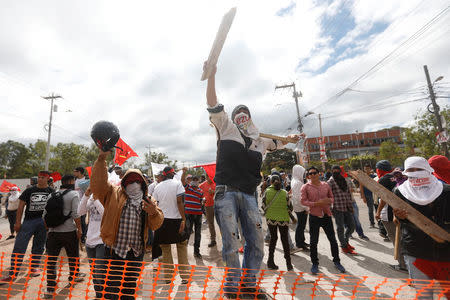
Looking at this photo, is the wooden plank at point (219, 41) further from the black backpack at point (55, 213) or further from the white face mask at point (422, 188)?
the black backpack at point (55, 213)

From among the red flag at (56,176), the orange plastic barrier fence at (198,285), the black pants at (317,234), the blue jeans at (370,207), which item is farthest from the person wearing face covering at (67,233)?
the blue jeans at (370,207)

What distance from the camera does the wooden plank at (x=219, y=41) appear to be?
1.97m

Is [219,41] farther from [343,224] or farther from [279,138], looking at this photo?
[343,224]

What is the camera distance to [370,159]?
3847 centimetres

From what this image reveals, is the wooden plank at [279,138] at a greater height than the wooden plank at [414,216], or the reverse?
the wooden plank at [279,138]

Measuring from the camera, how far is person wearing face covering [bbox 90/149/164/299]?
2.32 metres

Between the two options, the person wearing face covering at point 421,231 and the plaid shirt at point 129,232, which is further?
the plaid shirt at point 129,232

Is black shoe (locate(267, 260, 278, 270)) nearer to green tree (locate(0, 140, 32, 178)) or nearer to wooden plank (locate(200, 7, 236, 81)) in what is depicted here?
wooden plank (locate(200, 7, 236, 81))

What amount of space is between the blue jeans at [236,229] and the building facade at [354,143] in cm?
6549

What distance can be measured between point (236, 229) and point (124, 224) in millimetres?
1165

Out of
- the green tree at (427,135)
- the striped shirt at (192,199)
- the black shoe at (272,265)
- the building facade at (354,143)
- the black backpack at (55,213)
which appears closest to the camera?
the black backpack at (55,213)

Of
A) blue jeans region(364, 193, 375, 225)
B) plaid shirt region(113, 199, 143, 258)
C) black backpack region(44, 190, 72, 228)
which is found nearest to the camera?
plaid shirt region(113, 199, 143, 258)

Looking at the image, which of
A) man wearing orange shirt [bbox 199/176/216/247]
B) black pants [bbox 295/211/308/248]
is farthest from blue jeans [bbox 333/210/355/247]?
man wearing orange shirt [bbox 199/176/216/247]

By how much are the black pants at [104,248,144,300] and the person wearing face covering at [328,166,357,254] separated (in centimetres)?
466
